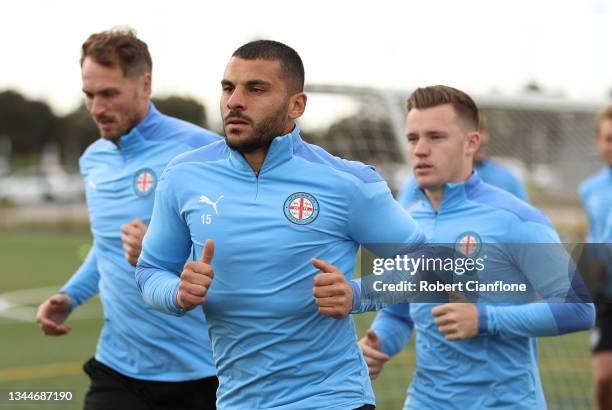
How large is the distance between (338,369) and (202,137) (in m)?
1.80

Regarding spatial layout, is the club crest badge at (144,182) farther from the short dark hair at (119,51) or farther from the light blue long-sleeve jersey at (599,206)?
the light blue long-sleeve jersey at (599,206)

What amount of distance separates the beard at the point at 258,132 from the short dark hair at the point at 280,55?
4.2 inches

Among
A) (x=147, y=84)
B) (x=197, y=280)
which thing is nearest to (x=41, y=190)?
(x=147, y=84)

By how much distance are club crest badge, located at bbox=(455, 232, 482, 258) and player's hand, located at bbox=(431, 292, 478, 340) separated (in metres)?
0.29

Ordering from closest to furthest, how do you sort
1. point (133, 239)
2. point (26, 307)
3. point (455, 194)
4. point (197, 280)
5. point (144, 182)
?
point (197, 280) < point (133, 239) < point (455, 194) < point (144, 182) < point (26, 307)

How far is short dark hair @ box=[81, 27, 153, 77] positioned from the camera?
488 cm

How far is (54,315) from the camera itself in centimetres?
509

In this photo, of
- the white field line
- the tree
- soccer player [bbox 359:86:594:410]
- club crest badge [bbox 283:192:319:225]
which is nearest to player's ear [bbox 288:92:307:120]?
club crest badge [bbox 283:192:319:225]

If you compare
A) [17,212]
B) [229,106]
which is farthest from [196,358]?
[17,212]

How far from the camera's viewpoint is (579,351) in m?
11.6

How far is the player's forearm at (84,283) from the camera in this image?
17.0 ft

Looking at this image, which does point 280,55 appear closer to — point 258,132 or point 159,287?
point 258,132

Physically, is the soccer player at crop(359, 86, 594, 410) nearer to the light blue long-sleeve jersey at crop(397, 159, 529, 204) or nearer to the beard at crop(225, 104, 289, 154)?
the beard at crop(225, 104, 289, 154)

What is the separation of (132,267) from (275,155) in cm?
149
